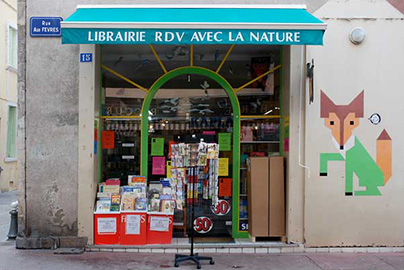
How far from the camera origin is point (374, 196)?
764 centimetres

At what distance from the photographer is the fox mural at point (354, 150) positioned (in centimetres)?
764

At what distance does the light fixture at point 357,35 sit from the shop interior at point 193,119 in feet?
4.31

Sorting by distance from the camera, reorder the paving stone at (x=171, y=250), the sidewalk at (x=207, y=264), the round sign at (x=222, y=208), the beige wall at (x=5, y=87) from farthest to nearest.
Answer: the beige wall at (x=5, y=87)
the round sign at (x=222, y=208)
the paving stone at (x=171, y=250)
the sidewalk at (x=207, y=264)

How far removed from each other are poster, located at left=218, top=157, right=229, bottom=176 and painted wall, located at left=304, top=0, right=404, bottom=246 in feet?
4.82

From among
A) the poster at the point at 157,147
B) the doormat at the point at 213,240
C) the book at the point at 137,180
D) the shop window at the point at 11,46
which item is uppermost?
the shop window at the point at 11,46

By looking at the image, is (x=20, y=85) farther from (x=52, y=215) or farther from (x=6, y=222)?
(x=6, y=222)

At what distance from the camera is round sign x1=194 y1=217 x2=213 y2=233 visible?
821 centimetres

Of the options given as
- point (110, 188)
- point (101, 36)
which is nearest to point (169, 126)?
point (110, 188)

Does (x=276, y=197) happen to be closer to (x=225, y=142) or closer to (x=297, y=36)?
(x=225, y=142)

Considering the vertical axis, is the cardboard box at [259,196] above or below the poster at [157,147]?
below

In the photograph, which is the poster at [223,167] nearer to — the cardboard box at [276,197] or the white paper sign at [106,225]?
the cardboard box at [276,197]

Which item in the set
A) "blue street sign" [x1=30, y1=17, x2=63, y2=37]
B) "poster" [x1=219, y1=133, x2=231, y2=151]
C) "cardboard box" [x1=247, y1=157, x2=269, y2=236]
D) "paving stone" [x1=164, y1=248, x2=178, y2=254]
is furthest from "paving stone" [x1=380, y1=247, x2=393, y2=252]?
"blue street sign" [x1=30, y1=17, x2=63, y2=37]

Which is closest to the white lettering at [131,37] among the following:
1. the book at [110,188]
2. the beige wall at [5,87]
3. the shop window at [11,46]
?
the book at [110,188]

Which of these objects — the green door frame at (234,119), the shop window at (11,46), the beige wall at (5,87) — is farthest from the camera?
the shop window at (11,46)
